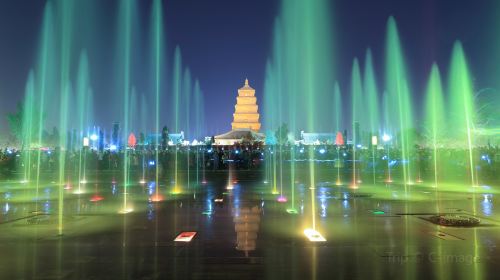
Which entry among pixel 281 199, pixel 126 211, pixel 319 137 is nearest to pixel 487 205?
pixel 281 199

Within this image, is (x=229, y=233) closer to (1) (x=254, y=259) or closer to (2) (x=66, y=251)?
(1) (x=254, y=259)

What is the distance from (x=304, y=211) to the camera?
11.8 meters

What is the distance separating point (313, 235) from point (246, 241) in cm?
128

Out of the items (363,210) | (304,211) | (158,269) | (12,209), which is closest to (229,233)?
(158,269)

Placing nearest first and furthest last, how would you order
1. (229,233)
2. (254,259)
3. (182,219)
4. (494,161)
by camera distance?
1. (254,259)
2. (229,233)
3. (182,219)
4. (494,161)

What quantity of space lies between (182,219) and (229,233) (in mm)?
2141

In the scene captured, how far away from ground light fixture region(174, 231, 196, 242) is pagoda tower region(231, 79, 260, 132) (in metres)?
122

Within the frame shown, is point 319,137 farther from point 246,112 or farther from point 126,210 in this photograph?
point 126,210

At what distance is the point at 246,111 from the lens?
132 meters

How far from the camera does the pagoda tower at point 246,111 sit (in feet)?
429

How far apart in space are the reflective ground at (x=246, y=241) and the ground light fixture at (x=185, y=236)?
0.12 meters

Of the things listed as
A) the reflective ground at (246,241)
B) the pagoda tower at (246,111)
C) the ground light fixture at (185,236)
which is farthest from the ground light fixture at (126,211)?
the pagoda tower at (246,111)

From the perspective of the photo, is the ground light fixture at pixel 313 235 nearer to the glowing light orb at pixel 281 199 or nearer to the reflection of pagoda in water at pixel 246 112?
the glowing light orb at pixel 281 199

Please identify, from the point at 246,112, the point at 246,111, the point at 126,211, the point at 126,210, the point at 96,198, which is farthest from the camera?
the point at 246,111
